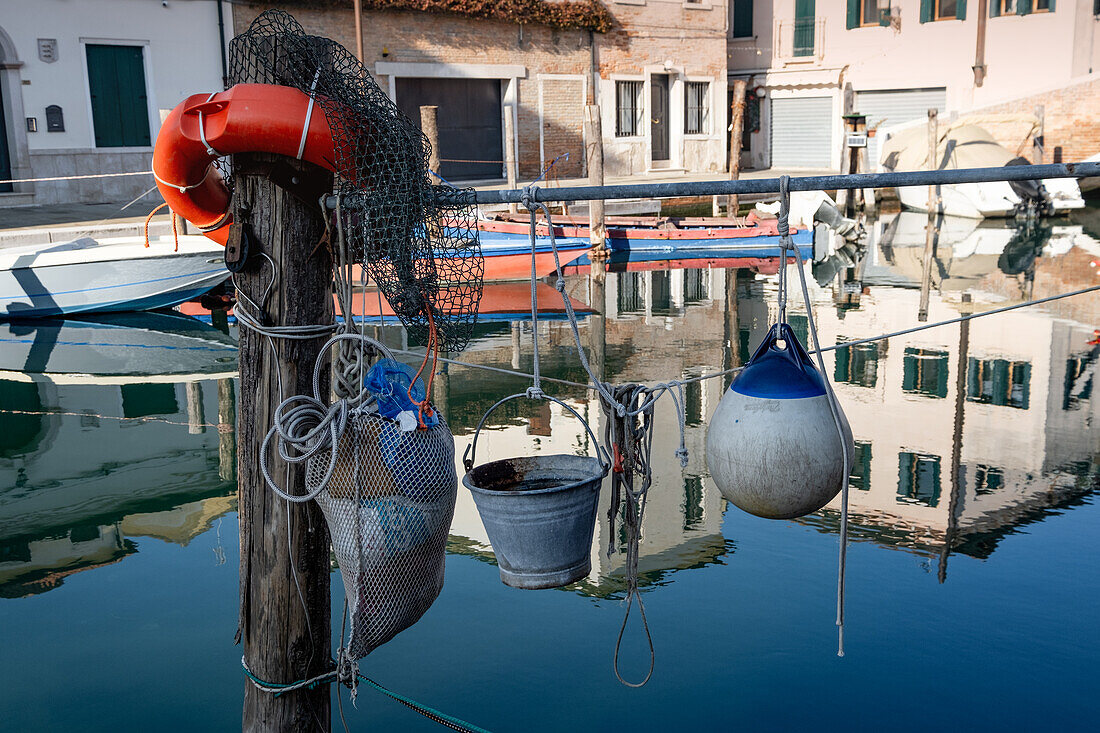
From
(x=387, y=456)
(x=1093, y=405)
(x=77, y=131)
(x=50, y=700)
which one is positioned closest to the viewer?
(x=387, y=456)

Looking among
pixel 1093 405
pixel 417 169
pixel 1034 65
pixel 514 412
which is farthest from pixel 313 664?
pixel 1034 65

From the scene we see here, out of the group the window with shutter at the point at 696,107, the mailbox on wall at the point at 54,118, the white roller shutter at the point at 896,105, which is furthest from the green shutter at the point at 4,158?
the white roller shutter at the point at 896,105

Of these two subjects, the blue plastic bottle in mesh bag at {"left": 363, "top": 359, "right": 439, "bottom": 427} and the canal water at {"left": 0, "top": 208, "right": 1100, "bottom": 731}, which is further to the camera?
the canal water at {"left": 0, "top": 208, "right": 1100, "bottom": 731}

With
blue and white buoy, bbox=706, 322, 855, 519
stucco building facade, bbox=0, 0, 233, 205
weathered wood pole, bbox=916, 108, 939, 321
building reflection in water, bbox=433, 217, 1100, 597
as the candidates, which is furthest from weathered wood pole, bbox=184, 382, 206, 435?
stucco building facade, bbox=0, 0, 233, 205

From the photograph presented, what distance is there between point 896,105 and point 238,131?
91.3 feet

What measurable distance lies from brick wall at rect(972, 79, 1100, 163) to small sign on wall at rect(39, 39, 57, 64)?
20.7 m

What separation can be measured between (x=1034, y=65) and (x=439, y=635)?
25560mm

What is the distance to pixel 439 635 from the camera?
487 centimetres

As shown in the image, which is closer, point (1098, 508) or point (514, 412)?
point (1098, 508)

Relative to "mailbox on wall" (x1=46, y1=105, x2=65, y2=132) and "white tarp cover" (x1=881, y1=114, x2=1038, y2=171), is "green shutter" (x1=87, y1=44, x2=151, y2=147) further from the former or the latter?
"white tarp cover" (x1=881, y1=114, x2=1038, y2=171)

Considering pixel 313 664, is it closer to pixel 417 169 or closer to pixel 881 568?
pixel 417 169

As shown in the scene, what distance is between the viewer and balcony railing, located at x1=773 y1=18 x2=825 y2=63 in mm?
27734

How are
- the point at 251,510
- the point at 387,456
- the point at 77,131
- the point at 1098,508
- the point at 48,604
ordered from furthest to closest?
the point at 77,131, the point at 1098,508, the point at 48,604, the point at 251,510, the point at 387,456

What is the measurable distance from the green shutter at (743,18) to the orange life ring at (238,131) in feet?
90.6
